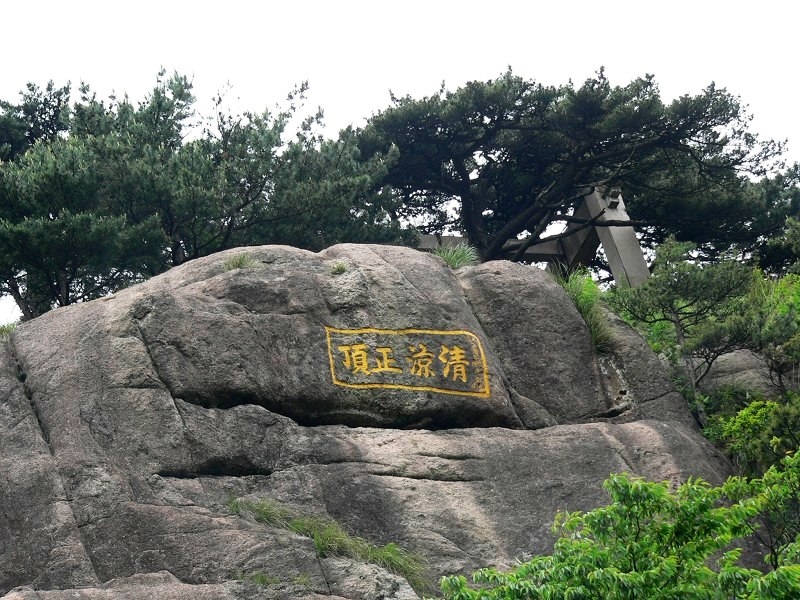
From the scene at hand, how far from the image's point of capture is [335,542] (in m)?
9.70

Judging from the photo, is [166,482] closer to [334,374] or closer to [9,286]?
[334,374]

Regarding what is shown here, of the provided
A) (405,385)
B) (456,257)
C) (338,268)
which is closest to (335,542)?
(405,385)

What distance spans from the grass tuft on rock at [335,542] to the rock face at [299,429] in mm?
158

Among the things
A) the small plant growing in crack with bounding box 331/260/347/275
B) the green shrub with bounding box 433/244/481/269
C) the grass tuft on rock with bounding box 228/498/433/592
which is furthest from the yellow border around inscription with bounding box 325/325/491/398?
the green shrub with bounding box 433/244/481/269

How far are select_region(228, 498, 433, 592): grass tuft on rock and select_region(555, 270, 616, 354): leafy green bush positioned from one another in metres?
4.81

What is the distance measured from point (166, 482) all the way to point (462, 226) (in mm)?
13970

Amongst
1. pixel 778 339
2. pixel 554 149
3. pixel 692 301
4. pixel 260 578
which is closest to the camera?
pixel 260 578

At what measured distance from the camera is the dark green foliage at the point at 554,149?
809 inches

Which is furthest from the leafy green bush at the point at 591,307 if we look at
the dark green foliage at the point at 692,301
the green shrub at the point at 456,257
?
the green shrub at the point at 456,257

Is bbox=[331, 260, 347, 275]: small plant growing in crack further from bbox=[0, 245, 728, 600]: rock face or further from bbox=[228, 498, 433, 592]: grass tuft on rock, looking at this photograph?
bbox=[228, 498, 433, 592]: grass tuft on rock

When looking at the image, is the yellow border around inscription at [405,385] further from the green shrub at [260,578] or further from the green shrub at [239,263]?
the green shrub at [260,578]

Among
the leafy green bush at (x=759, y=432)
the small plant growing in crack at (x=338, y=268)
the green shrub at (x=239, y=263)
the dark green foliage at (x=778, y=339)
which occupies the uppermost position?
the green shrub at (x=239, y=263)

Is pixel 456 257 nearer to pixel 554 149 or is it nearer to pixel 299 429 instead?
pixel 299 429

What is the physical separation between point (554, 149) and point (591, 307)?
863cm
